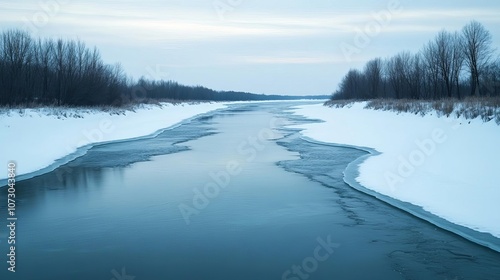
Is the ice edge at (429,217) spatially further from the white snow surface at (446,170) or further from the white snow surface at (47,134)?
the white snow surface at (47,134)

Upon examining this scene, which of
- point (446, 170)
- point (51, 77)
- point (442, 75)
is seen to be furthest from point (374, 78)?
point (446, 170)

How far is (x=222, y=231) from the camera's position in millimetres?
7535

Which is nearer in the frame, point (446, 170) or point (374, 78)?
point (446, 170)

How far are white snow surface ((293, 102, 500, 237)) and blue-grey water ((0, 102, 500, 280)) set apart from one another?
750 millimetres

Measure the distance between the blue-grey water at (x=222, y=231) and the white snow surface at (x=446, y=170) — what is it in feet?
2.46

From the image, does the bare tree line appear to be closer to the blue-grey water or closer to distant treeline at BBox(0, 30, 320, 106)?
distant treeline at BBox(0, 30, 320, 106)

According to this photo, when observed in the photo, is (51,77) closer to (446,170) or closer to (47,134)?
(47,134)

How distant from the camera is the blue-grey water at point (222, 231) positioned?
588 cm

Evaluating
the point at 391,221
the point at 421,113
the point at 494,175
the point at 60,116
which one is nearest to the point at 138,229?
the point at 391,221

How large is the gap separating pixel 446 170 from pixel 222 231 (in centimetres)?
677

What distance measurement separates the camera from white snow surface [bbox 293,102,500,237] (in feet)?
26.7

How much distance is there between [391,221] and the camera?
26.3ft

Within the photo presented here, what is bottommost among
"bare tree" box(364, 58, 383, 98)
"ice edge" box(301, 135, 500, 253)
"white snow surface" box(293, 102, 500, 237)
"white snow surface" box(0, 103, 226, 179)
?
"ice edge" box(301, 135, 500, 253)

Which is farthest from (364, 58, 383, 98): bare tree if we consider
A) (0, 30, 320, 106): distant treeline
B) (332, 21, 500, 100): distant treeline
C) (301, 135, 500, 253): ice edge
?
(301, 135, 500, 253): ice edge
